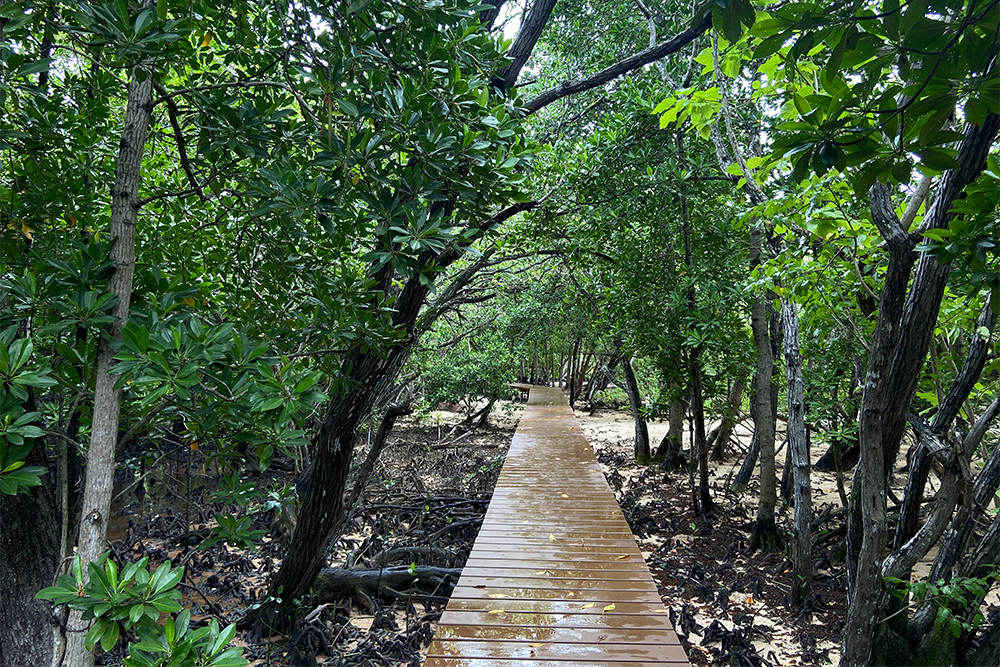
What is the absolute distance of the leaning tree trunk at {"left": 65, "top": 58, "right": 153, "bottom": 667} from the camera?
1369 millimetres

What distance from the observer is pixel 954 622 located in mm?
2891

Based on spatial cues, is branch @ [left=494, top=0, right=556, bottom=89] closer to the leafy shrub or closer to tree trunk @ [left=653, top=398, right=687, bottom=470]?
tree trunk @ [left=653, top=398, right=687, bottom=470]

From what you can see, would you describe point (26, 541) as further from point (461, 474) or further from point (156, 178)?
point (461, 474)

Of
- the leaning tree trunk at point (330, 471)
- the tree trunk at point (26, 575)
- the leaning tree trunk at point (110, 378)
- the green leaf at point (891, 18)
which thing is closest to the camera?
the green leaf at point (891, 18)

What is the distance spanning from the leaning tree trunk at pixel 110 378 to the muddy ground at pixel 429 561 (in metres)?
0.44

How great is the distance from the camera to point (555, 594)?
3.28 metres

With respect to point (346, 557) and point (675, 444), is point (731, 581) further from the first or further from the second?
point (675, 444)

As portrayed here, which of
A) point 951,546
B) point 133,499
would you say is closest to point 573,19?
point 951,546

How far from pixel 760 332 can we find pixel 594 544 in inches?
156

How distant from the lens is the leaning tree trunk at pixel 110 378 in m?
1.37

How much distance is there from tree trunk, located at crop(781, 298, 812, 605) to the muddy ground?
265 mm

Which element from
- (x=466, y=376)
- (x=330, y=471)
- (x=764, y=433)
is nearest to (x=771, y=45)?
(x=330, y=471)

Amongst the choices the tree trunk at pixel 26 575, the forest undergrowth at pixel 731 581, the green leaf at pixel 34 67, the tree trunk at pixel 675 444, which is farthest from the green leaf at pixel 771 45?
the tree trunk at pixel 675 444

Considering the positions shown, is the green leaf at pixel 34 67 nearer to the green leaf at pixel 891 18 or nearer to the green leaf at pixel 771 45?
the green leaf at pixel 771 45
